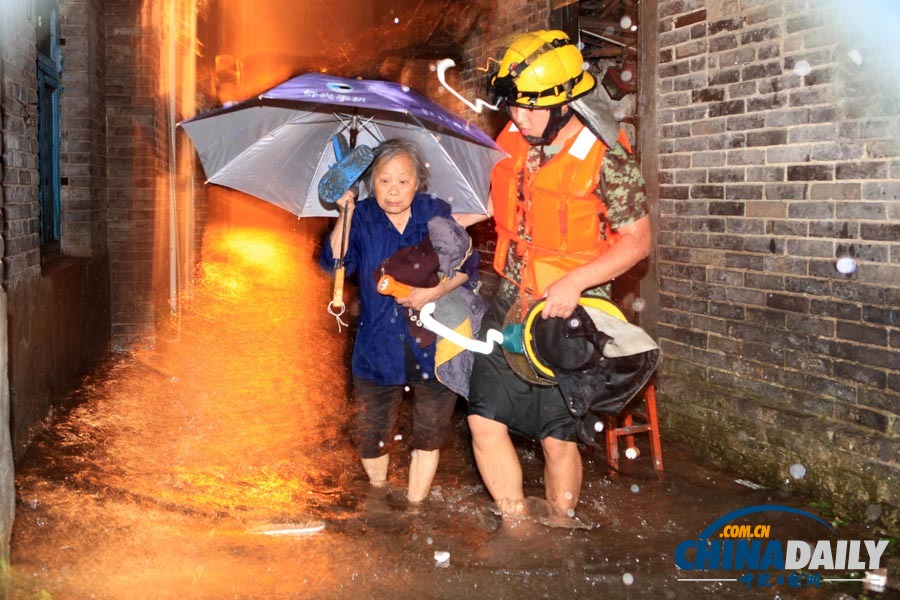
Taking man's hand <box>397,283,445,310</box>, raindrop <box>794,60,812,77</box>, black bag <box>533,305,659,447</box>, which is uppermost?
raindrop <box>794,60,812,77</box>

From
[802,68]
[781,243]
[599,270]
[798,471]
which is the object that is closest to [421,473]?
[599,270]

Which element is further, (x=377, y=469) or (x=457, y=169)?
(x=377, y=469)

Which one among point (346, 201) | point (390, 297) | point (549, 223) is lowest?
point (390, 297)

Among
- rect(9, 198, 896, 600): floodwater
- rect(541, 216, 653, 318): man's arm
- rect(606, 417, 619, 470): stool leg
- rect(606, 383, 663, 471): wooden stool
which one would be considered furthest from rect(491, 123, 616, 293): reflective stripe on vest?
rect(606, 417, 619, 470): stool leg

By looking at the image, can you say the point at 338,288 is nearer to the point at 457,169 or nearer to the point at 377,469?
the point at 457,169

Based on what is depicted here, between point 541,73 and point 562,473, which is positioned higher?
point 541,73

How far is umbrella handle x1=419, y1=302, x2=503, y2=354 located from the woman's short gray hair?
687 mm

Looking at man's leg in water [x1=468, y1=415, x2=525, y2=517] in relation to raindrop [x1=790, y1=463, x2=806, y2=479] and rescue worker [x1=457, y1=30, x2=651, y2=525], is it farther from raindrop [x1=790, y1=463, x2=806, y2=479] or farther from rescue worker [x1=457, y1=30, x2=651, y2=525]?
raindrop [x1=790, y1=463, x2=806, y2=479]

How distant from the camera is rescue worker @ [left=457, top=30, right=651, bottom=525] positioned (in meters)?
4.17

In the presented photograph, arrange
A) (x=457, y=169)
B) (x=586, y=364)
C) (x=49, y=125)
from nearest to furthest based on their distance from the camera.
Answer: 1. (x=586, y=364)
2. (x=457, y=169)
3. (x=49, y=125)

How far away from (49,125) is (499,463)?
18.8ft

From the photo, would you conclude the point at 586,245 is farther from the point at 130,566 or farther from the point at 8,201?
the point at 8,201

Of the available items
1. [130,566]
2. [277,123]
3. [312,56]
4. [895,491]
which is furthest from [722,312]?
[312,56]

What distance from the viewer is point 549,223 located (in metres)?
4.31
